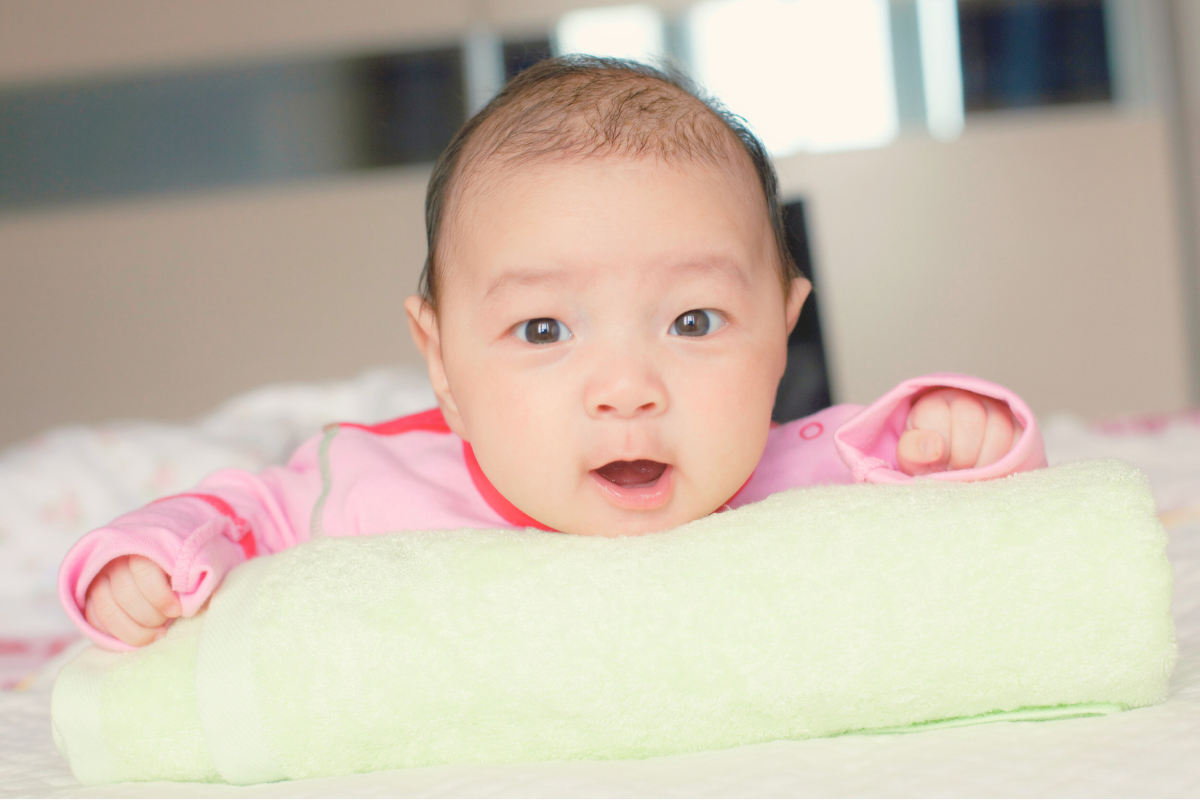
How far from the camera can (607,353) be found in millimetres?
699

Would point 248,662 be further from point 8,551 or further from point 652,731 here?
point 8,551

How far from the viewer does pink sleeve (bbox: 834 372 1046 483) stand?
0.74 m

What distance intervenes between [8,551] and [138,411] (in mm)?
2092

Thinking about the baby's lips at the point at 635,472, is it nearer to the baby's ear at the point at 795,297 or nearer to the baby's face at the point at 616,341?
the baby's face at the point at 616,341

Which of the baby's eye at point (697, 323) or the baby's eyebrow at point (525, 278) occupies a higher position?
the baby's eyebrow at point (525, 278)

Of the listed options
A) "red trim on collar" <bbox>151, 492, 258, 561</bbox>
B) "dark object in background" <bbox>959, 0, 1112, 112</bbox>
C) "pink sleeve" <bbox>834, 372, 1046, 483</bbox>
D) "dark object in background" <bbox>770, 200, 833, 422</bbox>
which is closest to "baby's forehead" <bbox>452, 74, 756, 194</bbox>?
"pink sleeve" <bbox>834, 372, 1046, 483</bbox>

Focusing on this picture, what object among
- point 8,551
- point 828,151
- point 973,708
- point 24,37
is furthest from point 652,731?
point 24,37

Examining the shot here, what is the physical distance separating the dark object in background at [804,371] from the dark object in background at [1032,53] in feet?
7.85

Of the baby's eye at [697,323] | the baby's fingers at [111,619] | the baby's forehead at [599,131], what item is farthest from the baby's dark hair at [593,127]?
the baby's fingers at [111,619]

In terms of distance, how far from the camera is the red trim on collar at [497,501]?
0.87 meters

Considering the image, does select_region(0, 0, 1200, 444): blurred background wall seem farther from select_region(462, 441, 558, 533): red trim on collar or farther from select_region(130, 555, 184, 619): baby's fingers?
select_region(130, 555, 184, 619): baby's fingers

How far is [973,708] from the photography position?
24.6 inches

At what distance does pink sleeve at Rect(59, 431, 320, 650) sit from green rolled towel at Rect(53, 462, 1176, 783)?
90 millimetres

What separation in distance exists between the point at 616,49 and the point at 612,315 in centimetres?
280
